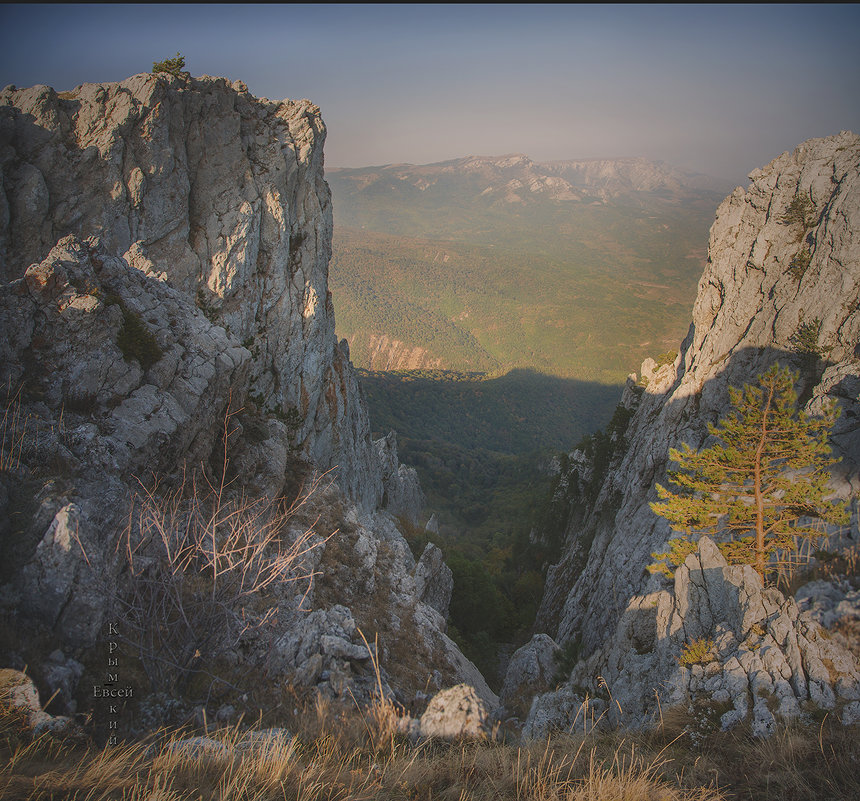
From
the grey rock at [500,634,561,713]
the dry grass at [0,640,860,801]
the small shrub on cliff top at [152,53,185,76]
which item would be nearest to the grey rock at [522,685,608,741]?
the dry grass at [0,640,860,801]

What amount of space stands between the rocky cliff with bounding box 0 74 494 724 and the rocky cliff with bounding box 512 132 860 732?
280 inches

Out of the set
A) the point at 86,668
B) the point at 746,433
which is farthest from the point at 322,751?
the point at 746,433

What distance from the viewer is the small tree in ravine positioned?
10.5 metres

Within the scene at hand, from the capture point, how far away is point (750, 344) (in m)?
22.1

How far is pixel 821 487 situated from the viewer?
10.3 metres

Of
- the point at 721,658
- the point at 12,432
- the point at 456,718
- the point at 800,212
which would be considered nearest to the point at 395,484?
the point at 800,212

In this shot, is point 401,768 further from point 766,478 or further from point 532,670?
point 532,670

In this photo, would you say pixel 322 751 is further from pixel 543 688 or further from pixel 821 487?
pixel 543 688

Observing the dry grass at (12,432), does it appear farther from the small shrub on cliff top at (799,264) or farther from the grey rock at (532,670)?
the small shrub on cliff top at (799,264)

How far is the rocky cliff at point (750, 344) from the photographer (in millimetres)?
17188

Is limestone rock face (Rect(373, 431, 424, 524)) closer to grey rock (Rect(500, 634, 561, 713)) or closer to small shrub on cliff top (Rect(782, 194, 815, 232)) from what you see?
grey rock (Rect(500, 634, 561, 713))

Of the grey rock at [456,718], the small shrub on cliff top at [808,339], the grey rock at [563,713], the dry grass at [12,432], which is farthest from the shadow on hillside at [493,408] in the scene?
the grey rock at [456,718]

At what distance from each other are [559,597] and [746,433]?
24632mm

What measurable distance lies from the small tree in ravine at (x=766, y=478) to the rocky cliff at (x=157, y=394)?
748 centimetres
